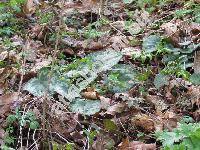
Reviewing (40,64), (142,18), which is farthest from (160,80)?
(142,18)

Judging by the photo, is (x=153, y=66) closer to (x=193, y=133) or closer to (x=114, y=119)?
(x=114, y=119)

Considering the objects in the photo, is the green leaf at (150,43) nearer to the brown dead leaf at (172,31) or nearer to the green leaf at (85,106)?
the brown dead leaf at (172,31)

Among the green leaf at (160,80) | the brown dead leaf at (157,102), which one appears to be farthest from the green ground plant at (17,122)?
the green leaf at (160,80)

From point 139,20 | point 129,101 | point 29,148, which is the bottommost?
point 29,148

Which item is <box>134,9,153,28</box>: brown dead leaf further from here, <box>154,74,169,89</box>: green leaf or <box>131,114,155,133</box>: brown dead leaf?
<box>131,114,155,133</box>: brown dead leaf

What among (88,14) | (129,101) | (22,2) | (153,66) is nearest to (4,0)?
(22,2)

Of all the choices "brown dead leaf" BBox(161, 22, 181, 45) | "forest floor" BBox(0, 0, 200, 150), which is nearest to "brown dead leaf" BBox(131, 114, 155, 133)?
"forest floor" BBox(0, 0, 200, 150)
